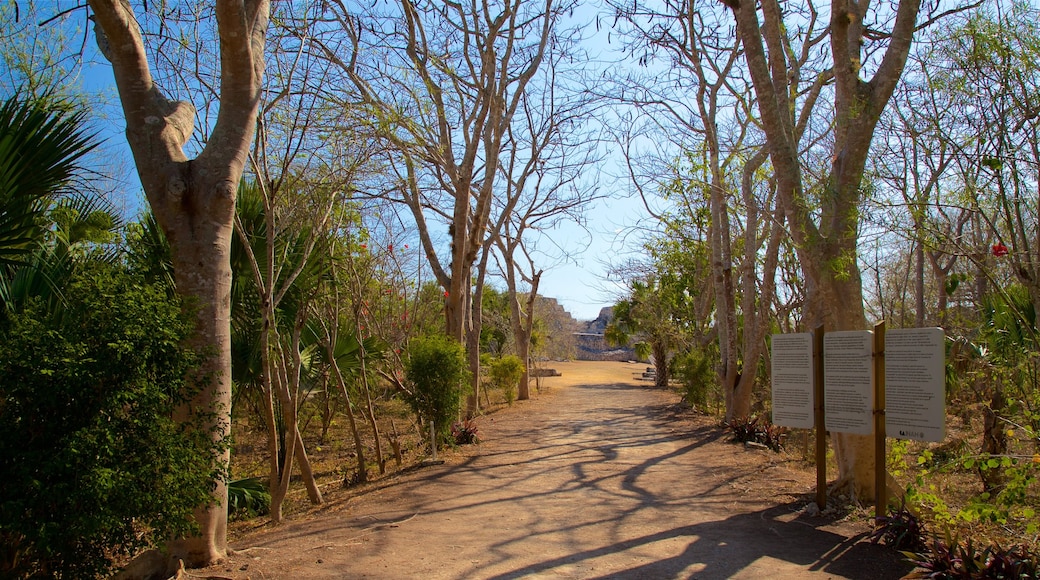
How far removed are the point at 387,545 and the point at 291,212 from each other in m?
3.77

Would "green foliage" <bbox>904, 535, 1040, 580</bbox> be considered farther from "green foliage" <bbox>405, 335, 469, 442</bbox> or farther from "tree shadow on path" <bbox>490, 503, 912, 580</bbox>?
"green foliage" <bbox>405, 335, 469, 442</bbox>

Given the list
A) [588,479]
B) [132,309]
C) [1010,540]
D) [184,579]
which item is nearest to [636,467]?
[588,479]

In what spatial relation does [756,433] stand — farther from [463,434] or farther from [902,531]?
[902,531]

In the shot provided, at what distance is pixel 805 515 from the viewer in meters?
6.69

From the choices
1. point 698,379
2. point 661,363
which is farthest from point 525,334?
point 661,363

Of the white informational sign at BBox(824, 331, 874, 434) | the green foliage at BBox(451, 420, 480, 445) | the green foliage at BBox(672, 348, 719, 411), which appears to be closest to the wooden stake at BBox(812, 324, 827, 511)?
the white informational sign at BBox(824, 331, 874, 434)

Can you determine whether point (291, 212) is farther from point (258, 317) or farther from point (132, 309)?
point (132, 309)

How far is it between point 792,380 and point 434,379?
579 centimetres

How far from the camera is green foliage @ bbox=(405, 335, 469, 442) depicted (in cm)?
1091

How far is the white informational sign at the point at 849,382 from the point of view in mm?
6074

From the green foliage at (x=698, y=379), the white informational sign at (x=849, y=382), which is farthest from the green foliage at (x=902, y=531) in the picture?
the green foliage at (x=698, y=379)

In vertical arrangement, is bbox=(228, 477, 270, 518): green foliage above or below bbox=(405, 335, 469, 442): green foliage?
below

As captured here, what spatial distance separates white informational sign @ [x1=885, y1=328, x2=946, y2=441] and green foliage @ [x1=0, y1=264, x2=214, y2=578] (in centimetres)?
530

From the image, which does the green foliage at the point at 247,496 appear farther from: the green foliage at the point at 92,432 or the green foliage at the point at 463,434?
the green foliage at the point at 463,434
